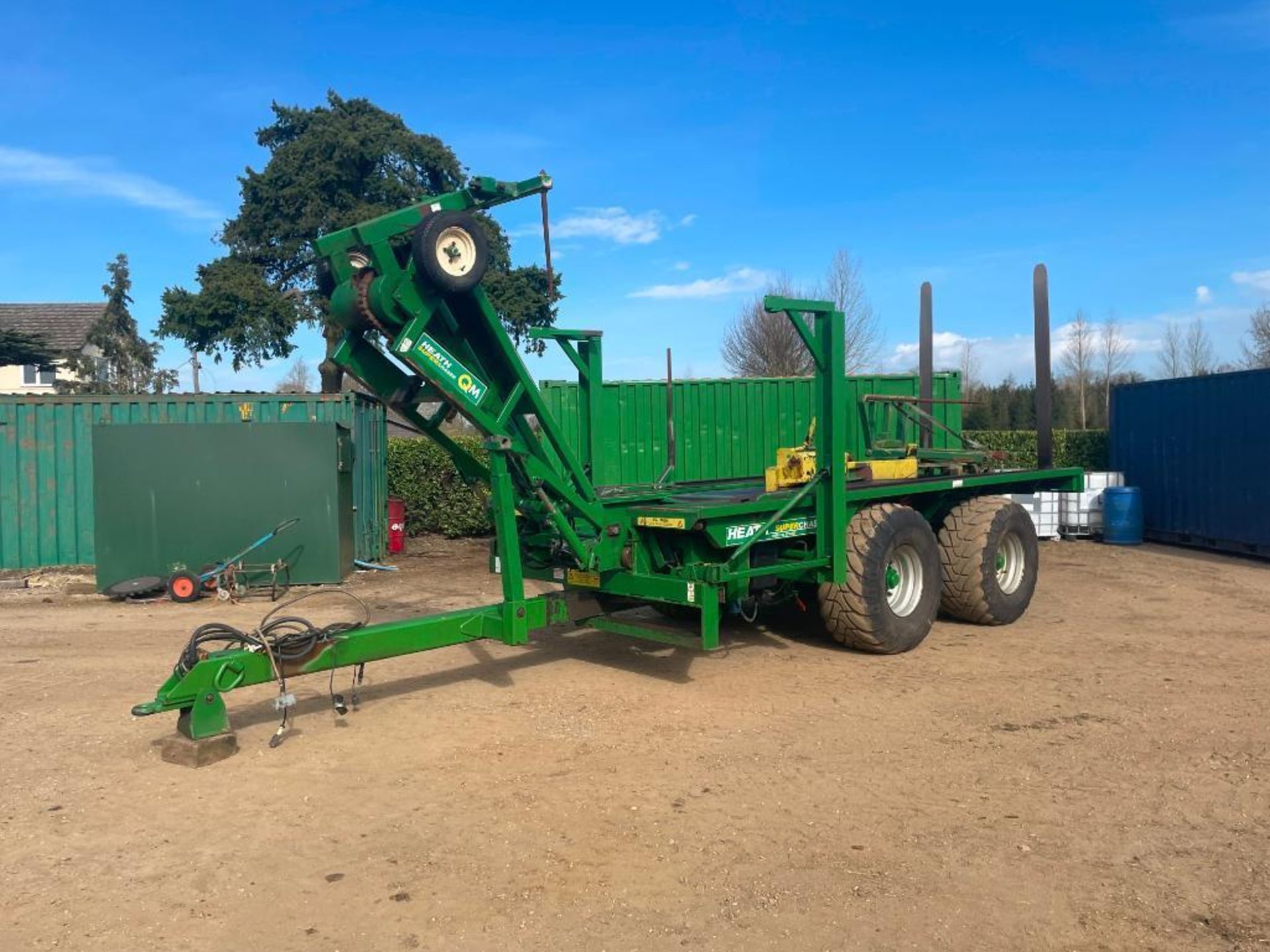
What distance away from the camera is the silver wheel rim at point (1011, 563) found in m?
9.43

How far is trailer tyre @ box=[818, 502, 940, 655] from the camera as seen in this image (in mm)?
7688

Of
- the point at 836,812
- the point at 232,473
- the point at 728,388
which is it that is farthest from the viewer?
the point at 728,388

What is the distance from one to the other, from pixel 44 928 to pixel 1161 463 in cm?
1642

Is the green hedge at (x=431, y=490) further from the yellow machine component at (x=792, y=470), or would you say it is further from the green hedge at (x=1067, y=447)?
the green hedge at (x=1067, y=447)

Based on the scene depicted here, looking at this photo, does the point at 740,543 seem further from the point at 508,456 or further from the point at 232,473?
the point at 232,473

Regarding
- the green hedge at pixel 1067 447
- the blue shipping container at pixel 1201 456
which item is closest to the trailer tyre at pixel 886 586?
the blue shipping container at pixel 1201 456

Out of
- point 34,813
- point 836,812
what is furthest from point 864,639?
point 34,813

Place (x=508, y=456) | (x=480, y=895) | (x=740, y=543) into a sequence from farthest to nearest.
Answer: (x=740, y=543), (x=508, y=456), (x=480, y=895)

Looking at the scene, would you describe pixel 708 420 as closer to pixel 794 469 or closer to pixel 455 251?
pixel 794 469

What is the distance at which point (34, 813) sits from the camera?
4891 millimetres

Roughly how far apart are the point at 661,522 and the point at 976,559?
141 inches

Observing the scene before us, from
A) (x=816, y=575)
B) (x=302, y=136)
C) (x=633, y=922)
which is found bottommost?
(x=633, y=922)

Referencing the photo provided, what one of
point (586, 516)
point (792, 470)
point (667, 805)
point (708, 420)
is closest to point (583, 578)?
point (586, 516)

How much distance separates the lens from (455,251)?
596cm
